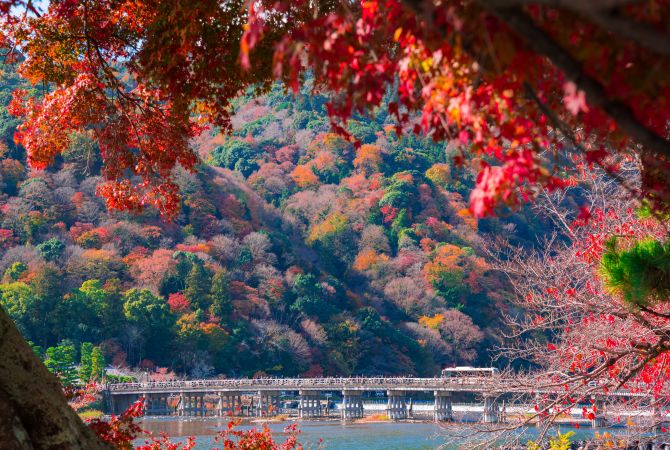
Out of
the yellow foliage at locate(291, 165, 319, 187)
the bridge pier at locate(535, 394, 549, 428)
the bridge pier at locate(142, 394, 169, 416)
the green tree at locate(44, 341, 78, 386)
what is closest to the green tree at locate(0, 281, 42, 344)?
the green tree at locate(44, 341, 78, 386)

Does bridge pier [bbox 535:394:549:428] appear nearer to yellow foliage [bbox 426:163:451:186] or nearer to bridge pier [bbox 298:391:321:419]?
bridge pier [bbox 298:391:321:419]

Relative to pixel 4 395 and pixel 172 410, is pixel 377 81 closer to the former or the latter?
pixel 4 395

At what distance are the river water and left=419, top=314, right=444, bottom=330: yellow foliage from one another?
9.88 meters

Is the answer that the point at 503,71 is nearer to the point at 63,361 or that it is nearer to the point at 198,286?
the point at 63,361

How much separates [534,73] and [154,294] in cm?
4199

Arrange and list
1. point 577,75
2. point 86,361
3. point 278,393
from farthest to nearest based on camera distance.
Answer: point 278,393, point 86,361, point 577,75

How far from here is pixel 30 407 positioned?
3947mm

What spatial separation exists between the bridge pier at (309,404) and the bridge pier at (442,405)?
7.38 m

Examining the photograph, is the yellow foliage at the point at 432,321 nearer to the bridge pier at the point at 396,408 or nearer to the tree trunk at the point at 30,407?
the bridge pier at the point at 396,408

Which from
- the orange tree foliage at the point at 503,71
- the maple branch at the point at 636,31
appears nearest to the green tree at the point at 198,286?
the orange tree foliage at the point at 503,71

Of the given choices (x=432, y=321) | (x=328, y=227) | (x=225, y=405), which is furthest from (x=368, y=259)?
(x=225, y=405)

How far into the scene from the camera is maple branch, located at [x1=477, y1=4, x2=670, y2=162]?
205 cm

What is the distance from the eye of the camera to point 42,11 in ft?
22.6

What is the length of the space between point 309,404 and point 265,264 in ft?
33.9
